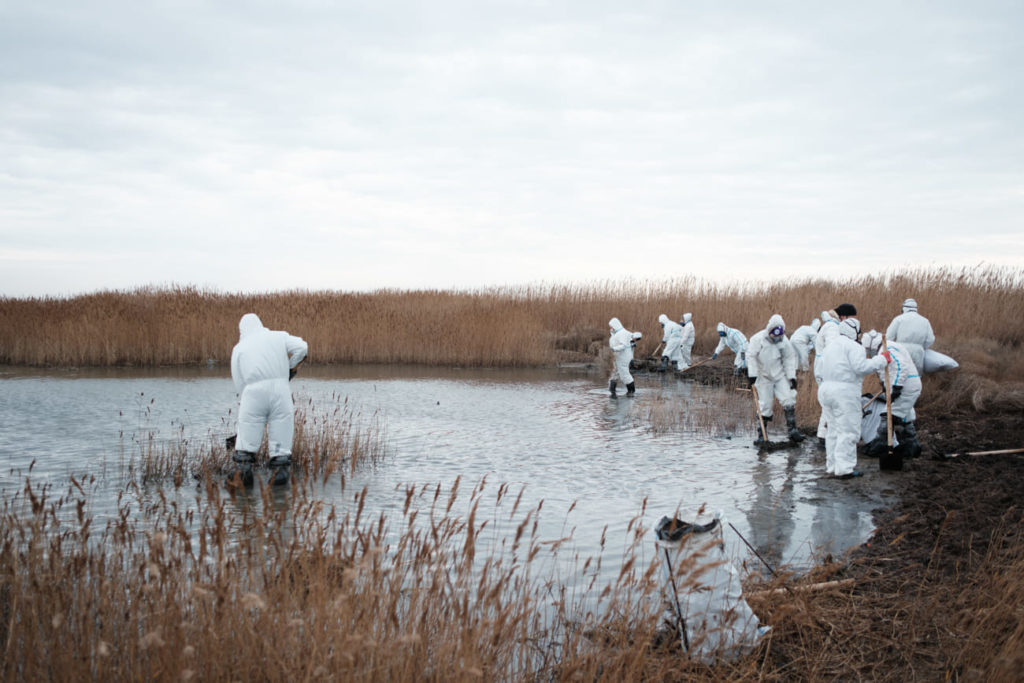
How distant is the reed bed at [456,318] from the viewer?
25.2m

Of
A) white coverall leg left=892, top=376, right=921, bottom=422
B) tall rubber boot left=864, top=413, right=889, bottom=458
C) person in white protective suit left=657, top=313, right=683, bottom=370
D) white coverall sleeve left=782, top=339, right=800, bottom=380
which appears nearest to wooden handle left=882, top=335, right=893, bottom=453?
white coverall leg left=892, top=376, right=921, bottom=422

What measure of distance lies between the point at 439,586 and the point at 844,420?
7.66m

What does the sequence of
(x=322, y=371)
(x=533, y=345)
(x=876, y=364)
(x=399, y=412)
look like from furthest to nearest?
(x=533, y=345)
(x=322, y=371)
(x=399, y=412)
(x=876, y=364)

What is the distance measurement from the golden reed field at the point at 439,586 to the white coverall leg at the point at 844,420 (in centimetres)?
61

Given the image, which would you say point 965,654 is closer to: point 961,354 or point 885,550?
point 885,550

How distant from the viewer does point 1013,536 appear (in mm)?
7219

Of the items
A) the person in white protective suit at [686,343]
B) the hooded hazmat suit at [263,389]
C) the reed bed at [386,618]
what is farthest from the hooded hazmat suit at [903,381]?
the person in white protective suit at [686,343]

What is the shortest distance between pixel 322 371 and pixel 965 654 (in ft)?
75.0

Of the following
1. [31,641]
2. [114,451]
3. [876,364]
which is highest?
[876,364]

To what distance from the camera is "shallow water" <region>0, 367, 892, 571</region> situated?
328 inches

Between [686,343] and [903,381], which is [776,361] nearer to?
[903,381]

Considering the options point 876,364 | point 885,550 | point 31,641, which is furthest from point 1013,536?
point 31,641

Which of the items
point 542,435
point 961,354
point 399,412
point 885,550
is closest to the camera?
point 885,550

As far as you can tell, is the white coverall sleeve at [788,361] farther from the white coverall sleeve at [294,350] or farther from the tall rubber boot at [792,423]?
the white coverall sleeve at [294,350]
